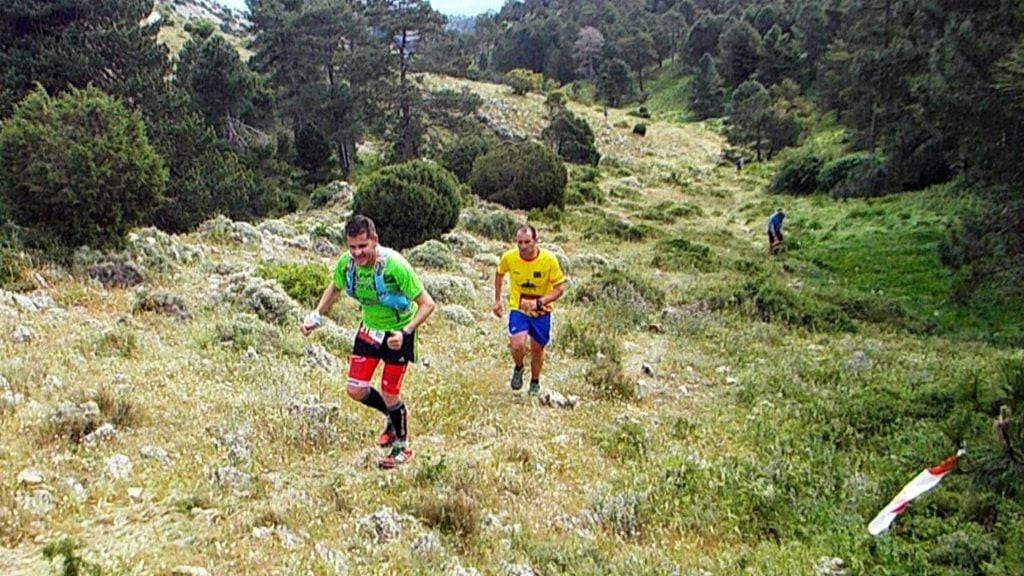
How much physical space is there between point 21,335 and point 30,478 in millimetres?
3661

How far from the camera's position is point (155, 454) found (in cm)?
573

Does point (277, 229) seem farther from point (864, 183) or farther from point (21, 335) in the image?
point (864, 183)

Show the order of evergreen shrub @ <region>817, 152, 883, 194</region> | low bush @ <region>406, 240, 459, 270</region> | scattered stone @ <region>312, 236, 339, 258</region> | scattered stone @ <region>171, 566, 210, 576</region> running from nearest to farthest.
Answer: scattered stone @ <region>171, 566, 210, 576</region> < low bush @ <region>406, 240, 459, 270</region> < scattered stone @ <region>312, 236, 339, 258</region> < evergreen shrub @ <region>817, 152, 883, 194</region>

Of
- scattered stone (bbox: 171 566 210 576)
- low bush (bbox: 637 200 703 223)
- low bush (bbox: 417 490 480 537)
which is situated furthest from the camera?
low bush (bbox: 637 200 703 223)

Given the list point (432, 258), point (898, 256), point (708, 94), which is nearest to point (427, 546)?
point (432, 258)

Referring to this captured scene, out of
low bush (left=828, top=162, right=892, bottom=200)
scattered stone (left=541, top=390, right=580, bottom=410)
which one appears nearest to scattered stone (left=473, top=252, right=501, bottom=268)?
scattered stone (left=541, top=390, right=580, bottom=410)

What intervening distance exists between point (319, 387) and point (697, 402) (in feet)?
12.9

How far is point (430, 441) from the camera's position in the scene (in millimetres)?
6715

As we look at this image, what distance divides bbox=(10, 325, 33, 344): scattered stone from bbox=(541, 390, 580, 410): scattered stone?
17.7 ft

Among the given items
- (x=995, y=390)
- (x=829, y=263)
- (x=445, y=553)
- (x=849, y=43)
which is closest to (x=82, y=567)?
(x=445, y=553)

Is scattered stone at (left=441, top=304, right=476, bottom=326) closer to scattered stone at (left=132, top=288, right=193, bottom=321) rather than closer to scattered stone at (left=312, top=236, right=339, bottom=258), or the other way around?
scattered stone at (left=132, top=288, right=193, bottom=321)

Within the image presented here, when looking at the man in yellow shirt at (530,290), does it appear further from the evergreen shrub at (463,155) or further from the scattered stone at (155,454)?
the evergreen shrub at (463,155)

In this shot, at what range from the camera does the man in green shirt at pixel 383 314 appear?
569 centimetres

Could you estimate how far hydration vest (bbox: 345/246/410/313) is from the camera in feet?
18.9
